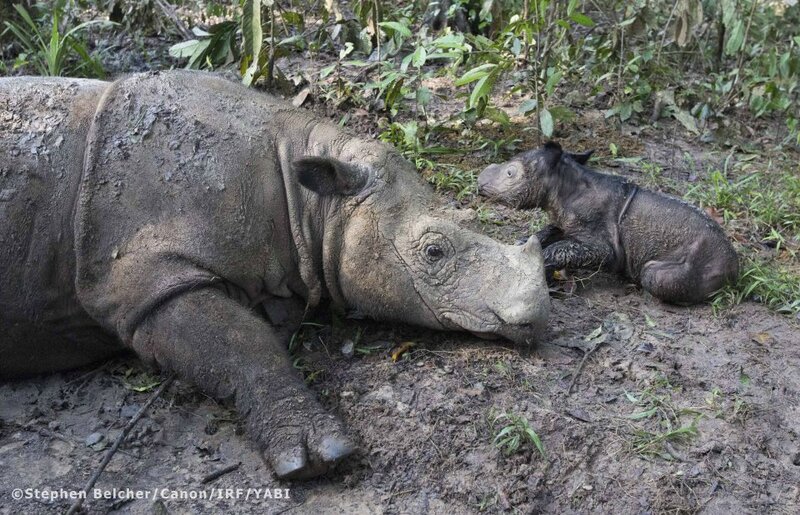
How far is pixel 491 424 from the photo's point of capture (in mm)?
4191

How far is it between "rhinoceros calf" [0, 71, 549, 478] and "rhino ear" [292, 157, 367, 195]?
0.01 m

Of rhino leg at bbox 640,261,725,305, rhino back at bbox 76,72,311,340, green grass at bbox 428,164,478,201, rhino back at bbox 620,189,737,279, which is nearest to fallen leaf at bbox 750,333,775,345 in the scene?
rhino leg at bbox 640,261,725,305

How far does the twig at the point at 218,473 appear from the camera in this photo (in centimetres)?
396

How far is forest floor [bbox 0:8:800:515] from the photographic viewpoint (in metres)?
3.87

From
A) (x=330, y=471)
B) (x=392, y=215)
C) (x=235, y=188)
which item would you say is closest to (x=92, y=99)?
(x=235, y=188)

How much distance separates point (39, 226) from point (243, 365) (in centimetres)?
128

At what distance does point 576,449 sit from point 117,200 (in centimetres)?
252

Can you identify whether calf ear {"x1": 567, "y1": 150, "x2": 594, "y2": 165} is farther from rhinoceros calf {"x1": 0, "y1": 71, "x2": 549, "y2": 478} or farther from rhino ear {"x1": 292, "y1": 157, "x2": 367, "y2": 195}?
rhino ear {"x1": 292, "y1": 157, "x2": 367, "y2": 195}

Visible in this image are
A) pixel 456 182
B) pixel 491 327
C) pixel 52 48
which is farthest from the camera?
pixel 52 48

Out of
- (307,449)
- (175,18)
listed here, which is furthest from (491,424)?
(175,18)

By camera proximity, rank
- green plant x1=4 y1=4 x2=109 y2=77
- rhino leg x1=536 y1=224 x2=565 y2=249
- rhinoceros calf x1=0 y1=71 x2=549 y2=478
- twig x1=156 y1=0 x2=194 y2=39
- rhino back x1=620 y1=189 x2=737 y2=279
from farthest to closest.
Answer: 1. twig x1=156 y1=0 x2=194 y2=39
2. green plant x1=4 y1=4 x2=109 y2=77
3. rhino leg x1=536 y1=224 x2=565 y2=249
4. rhino back x1=620 y1=189 x2=737 y2=279
5. rhinoceros calf x1=0 y1=71 x2=549 y2=478

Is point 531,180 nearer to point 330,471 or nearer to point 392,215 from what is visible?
point 392,215

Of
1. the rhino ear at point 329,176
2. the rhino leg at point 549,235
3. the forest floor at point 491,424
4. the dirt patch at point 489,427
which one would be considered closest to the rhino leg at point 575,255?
the rhino leg at point 549,235

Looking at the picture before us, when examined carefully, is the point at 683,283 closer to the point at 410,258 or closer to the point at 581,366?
the point at 581,366
